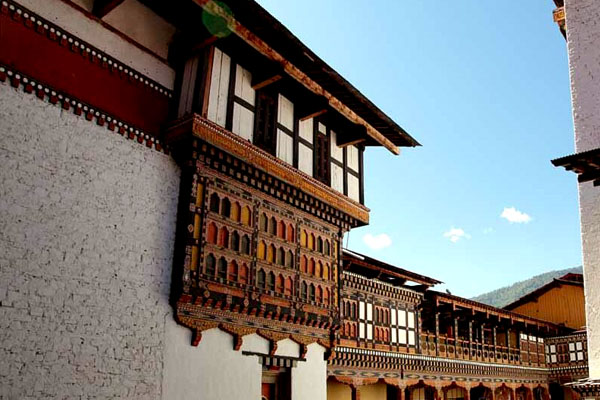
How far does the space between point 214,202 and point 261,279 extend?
1728mm

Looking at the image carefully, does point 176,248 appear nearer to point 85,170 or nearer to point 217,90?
point 85,170

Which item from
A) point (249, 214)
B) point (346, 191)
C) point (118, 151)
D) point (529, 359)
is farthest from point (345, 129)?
point (529, 359)

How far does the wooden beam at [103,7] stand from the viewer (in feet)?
28.7

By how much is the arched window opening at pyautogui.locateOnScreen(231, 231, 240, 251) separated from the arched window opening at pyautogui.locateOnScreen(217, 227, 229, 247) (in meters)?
0.13

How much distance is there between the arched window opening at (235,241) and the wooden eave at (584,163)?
17.4ft

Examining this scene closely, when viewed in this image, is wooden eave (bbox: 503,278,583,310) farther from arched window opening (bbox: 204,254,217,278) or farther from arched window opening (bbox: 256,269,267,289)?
arched window opening (bbox: 204,254,217,278)

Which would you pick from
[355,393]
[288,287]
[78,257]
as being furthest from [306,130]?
[355,393]

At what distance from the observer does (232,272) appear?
9984 millimetres

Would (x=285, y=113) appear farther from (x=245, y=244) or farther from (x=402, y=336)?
(x=402, y=336)

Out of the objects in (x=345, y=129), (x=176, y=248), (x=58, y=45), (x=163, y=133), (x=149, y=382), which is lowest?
(x=149, y=382)

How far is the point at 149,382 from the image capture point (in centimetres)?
870

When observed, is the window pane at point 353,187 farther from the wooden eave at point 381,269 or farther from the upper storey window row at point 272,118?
the wooden eave at point 381,269

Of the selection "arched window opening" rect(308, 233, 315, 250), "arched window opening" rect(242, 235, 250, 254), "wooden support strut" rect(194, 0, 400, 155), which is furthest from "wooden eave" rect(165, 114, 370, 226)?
"wooden support strut" rect(194, 0, 400, 155)

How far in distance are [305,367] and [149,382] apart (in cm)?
384
